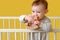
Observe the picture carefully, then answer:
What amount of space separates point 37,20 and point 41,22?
0.12 ft

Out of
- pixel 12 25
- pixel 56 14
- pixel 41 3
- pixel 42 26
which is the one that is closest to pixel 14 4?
pixel 12 25

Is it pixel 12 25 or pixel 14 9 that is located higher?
pixel 14 9

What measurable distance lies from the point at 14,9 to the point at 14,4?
43 mm

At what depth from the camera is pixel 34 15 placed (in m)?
1.41

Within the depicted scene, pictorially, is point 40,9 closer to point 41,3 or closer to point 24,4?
point 41,3

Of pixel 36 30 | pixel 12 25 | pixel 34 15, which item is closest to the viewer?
pixel 36 30

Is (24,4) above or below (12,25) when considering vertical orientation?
above

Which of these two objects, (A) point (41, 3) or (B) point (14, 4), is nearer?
(A) point (41, 3)

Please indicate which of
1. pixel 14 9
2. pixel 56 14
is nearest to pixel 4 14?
pixel 14 9

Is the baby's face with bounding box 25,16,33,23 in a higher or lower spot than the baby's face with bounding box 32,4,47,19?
lower

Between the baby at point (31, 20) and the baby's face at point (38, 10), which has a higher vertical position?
the baby's face at point (38, 10)

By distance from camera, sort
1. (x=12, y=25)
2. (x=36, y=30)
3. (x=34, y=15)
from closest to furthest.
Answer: (x=36, y=30) → (x=34, y=15) → (x=12, y=25)

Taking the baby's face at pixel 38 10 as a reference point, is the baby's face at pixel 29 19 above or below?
below

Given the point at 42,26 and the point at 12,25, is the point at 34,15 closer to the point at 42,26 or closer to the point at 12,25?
the point at 42,26
